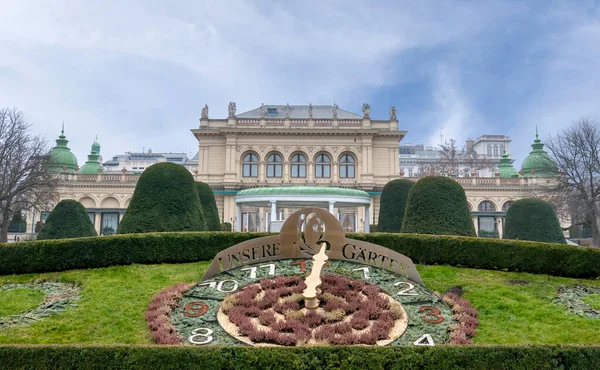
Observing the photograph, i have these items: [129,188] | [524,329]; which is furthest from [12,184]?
[524,329]

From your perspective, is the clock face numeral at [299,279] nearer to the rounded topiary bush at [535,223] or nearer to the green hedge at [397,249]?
the green hedge at [397,249]

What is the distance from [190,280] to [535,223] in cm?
2111

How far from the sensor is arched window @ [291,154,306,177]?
54.2 m

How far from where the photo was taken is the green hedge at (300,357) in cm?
675

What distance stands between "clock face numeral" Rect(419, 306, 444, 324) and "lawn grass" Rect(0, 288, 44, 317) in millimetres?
9598

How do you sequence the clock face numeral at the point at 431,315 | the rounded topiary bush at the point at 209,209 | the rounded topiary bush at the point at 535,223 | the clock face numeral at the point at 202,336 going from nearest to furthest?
the clock face numeral at the point at 202,336 → the clock face numeral at the point at 431,315 → the rounded topiary bush at the point at 535,223 → the rounded topiary bush at the point at 209,209

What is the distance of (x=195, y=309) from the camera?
35.6 ft

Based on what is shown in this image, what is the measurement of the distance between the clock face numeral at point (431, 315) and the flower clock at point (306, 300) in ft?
0.07

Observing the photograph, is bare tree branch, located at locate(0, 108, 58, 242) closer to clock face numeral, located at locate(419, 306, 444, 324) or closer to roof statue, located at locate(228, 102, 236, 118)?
roof statue, located at locate(228, 102, 236, 118)

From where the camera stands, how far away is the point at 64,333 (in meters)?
9.66

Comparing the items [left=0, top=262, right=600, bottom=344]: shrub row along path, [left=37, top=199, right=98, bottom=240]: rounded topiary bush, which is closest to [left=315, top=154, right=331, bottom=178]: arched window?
[left=37, top=199, right=98, bottom=240]: rounded topiary bush

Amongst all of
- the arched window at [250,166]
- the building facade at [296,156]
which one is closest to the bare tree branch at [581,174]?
the building facade at [296,156]

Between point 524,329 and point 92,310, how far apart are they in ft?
32.7

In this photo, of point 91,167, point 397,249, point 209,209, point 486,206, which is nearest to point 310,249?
point 397,249
